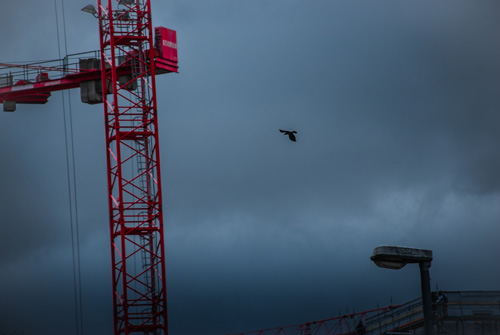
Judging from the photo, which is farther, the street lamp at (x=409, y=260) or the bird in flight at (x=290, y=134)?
the bird in flight at (x=290, y=134)

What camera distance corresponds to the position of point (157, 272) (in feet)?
220

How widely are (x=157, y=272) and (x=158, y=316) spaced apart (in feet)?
11.0

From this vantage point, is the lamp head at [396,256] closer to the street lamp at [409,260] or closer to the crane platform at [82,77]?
the street lamp at [409,260]

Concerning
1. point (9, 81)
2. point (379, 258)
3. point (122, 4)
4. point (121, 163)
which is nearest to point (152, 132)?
point (121, 163)

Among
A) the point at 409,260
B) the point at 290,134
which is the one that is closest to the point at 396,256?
the point at 409,260

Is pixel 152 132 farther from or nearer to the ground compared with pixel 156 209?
farther from the ground

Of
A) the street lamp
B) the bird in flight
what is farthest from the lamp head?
the bird in flight

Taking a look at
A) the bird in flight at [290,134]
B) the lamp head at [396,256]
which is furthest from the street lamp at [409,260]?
the bird in flight at [290,134]

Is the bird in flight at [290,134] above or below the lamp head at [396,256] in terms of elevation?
above

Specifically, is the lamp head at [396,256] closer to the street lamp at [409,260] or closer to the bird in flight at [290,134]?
the street lamp at [409,260]

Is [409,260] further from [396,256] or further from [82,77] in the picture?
[82,77]

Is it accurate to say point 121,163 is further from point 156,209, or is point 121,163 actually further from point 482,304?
point 482,304

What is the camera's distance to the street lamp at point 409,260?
2223 centimetres

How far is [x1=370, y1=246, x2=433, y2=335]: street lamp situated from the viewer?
2223 cm
